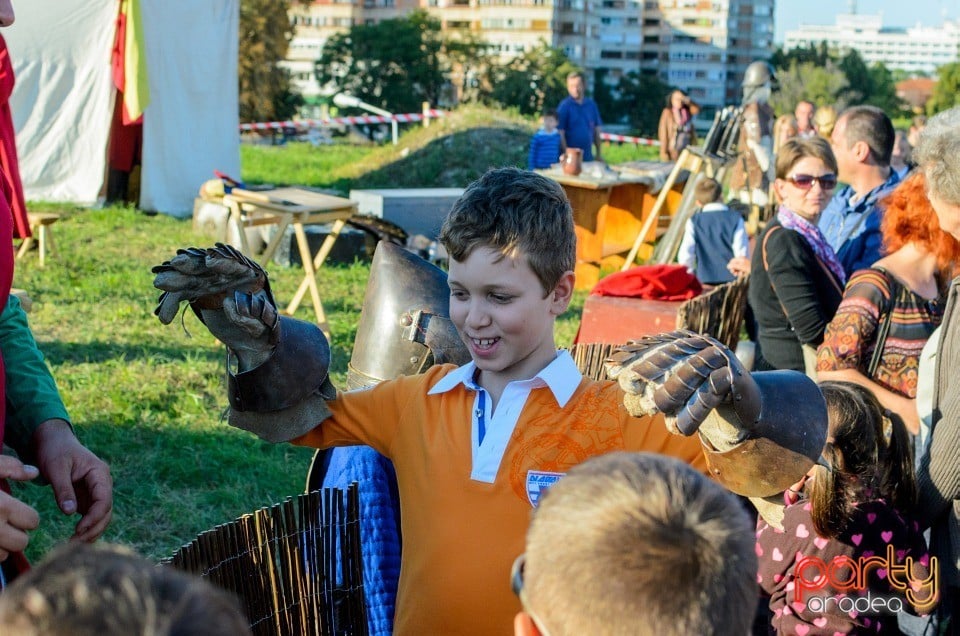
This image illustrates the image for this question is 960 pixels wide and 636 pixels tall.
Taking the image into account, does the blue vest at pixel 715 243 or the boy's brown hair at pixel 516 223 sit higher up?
the boy's brown hair at pixel 516 223

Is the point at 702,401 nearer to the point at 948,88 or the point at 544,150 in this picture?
the point at 544,150

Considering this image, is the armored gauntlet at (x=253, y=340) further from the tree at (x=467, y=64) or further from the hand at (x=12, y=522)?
the tree at (x=467, y=64)

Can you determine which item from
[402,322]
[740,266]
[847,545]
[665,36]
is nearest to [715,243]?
[740,266]

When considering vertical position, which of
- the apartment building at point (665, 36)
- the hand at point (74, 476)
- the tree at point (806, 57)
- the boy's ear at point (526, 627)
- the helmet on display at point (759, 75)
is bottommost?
the hand at point (74, 476)

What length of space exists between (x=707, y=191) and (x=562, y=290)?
4618 mm

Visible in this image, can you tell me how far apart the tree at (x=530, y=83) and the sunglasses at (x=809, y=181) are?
2786 centimetres

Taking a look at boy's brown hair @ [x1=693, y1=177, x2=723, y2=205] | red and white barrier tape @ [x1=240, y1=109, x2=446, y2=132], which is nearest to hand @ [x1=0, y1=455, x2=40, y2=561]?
boy's brown hair @ [x1=693, y1=177, x2=723, y2=205]

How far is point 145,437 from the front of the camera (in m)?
4.30

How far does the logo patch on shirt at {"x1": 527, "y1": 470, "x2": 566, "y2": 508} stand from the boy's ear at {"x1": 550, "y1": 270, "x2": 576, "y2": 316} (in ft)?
0.97

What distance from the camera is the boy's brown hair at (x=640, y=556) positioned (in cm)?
97

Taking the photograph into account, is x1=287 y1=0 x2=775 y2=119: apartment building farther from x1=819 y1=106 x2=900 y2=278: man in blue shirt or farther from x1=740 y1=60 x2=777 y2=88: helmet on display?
x1=819 y1=106 x2=900 y2=278: man in blue shirt

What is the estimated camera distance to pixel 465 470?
174 cm

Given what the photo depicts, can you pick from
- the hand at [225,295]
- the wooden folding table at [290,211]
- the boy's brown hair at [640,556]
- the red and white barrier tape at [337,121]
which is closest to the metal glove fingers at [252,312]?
the hand at [225,295]

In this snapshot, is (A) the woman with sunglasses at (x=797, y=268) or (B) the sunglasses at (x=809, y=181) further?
(B) the sunglasses at (x=809, y=181)
